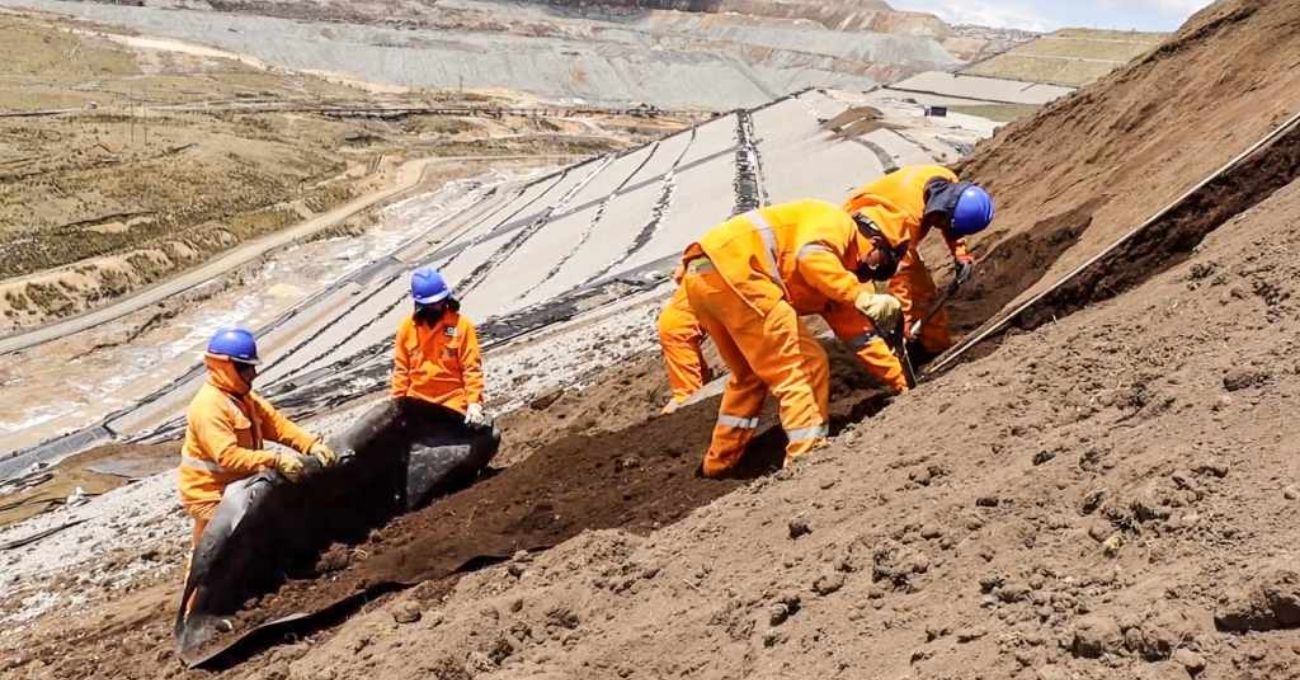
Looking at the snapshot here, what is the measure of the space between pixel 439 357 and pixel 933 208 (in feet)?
10.7

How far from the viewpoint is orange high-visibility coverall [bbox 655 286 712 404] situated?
7254mm

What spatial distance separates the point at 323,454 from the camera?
5785 millimetres

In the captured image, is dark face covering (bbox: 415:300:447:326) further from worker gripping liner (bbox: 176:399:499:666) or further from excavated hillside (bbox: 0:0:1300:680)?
excavated hillside (bbox: 0:0:1300:680)

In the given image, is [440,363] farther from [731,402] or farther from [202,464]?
[731,402]

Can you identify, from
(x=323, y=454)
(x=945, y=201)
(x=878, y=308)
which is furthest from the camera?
(x=323, y=454)

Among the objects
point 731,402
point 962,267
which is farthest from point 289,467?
point 962,267

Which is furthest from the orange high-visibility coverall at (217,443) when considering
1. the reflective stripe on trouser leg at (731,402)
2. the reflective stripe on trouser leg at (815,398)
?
the reflective stripe on trouser leg at (815,398)

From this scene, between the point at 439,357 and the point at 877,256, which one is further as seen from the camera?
the point at 439,357

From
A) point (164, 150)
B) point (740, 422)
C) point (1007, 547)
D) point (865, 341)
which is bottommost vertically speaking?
point (740, 422)

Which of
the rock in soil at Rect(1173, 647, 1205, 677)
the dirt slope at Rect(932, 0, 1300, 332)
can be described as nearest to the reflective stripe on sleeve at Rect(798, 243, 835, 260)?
the dirt slope at Rect(932, 0, 1300, 332)

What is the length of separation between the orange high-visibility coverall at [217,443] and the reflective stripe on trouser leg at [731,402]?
2.31 m

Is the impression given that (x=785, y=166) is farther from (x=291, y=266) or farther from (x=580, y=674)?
(x=580, y=674)

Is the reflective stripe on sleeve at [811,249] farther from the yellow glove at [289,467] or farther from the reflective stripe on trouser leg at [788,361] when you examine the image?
the yellow glove at [289,467]

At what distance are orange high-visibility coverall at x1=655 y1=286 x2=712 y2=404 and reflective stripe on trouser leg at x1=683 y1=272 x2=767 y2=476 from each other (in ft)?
5.87
